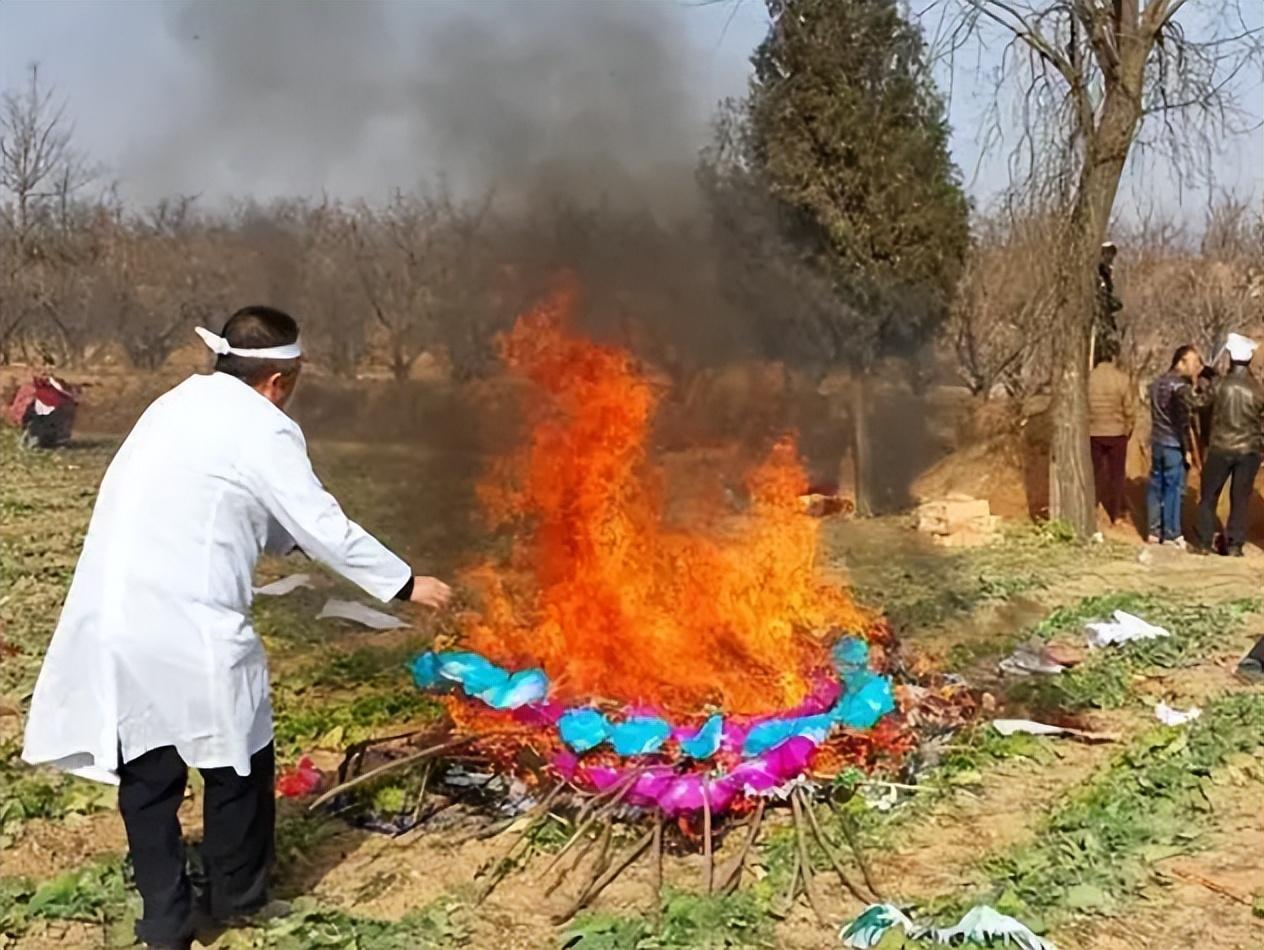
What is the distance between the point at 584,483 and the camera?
21.6 feet

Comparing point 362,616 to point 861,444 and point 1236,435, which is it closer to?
point 1236,435

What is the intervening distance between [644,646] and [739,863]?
141cm

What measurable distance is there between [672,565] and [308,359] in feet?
36.4

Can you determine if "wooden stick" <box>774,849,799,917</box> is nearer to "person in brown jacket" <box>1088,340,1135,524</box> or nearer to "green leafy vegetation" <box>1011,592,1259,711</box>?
"green leafy vegetation" <box>1011,592,1259,711</box>

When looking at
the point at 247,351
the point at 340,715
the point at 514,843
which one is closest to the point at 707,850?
the point at 514,843

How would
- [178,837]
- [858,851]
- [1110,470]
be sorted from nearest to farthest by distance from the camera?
1. [178,837]
2. [858,851]
3. [1110,470]

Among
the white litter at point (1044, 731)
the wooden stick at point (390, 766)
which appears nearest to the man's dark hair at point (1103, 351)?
the white litter at point (1044, 731)

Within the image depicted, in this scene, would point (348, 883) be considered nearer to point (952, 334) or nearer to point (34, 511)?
point (34, 511)

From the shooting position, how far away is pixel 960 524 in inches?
470

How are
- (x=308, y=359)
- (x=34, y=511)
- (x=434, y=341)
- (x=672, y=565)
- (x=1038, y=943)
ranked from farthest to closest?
(x=308, y=359) < (x=434, y=341) < (x=34, y=511) < (x=672, y=565) < (x=1038, y=943)

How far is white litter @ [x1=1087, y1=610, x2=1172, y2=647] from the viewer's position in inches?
297

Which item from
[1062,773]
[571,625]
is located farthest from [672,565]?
[1062,773]

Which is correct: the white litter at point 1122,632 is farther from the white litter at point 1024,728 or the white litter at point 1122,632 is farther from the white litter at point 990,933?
the white litter at point 990,933

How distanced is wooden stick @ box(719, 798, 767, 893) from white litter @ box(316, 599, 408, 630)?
159 inches
